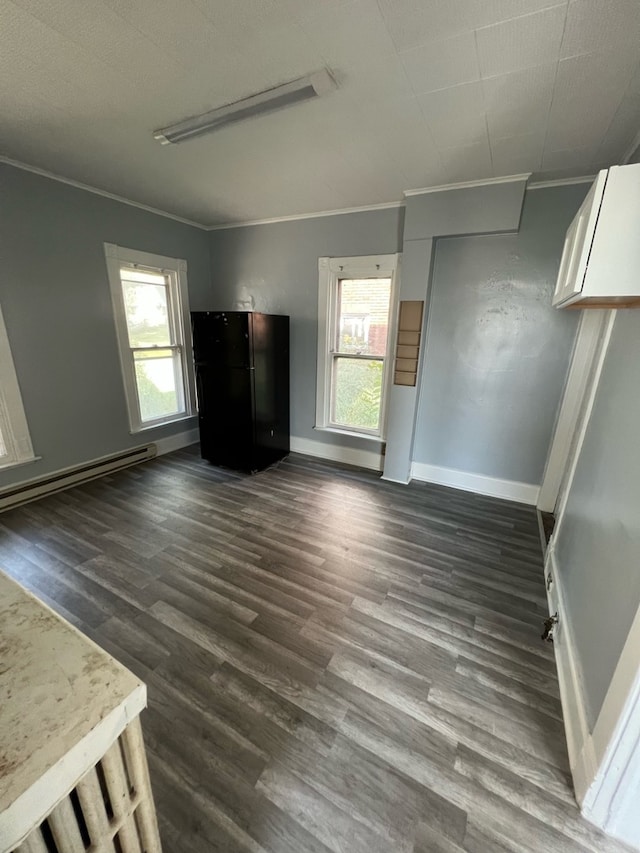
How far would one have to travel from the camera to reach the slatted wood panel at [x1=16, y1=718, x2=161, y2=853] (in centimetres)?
55

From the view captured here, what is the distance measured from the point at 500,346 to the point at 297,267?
85.0 inches

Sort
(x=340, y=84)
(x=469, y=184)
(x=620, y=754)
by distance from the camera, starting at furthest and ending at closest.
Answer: (x=469, y=184) < (x=340, y=84) < (x=620, y=754)

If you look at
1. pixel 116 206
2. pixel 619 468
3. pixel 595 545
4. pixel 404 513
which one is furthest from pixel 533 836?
pixel 116 206

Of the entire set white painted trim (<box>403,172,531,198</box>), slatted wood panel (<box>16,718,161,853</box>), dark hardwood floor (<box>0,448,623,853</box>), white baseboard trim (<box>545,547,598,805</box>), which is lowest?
dark hardwood floor (<box>0,448,623,853</box>)

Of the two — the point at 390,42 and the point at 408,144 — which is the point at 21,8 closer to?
the point at 390,42

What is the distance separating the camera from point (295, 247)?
349 cm

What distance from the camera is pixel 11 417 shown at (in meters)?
2.62

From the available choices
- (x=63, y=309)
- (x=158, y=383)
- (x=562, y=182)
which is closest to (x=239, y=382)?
(x=158, y=383)

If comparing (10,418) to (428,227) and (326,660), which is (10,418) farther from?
(428,227)

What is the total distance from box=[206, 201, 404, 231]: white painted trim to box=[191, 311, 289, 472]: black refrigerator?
3.33 ft

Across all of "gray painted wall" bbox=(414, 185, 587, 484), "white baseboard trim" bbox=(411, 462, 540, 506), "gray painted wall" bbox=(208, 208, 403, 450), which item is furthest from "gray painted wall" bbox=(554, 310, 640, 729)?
"gray painted wall" bbox=(208, 208, 403, 450)

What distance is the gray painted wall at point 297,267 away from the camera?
10.3 feet

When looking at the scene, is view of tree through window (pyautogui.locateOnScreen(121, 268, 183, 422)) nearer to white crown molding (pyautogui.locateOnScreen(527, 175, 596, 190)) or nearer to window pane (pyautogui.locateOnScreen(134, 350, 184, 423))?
window pane (pyautogui.locateOnScreen(134, 350, 184, 423))

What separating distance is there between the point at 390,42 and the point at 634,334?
1.60m
